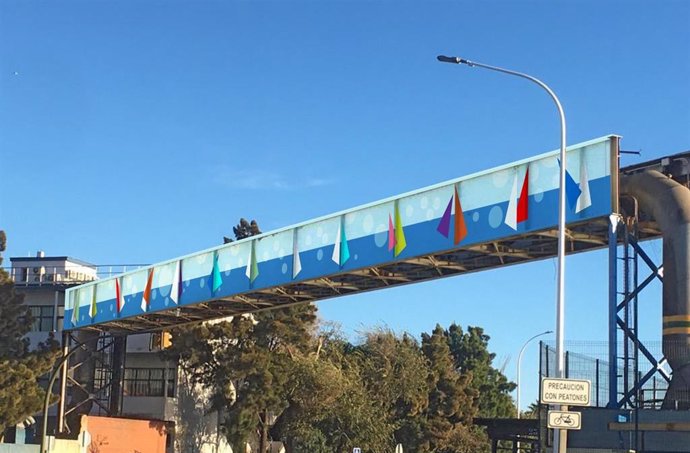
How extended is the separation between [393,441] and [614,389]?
30913 mm

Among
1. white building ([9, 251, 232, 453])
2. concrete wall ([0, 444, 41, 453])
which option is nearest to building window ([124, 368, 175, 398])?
white building ([9, 251, 232, 453])

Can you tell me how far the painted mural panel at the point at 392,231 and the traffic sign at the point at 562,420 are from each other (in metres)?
8.32

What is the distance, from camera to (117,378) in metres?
51.4

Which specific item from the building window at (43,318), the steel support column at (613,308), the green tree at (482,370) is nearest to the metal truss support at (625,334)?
the steel support column at (613,308)

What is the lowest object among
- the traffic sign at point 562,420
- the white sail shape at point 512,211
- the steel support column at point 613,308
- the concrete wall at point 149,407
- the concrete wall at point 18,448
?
the concrete wall at point 18,448

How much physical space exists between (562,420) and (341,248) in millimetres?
15398

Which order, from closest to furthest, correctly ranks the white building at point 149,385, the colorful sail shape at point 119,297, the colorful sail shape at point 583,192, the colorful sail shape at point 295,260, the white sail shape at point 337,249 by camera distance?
the colorful sail shape at point 583,192 < the white sail shape at point 337,249 < the colorful sail shape at point 295,260 < the colorful sail shape at point 119,297 < the white building at point 149,385

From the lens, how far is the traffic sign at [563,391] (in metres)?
17.8

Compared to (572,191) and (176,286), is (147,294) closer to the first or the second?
(176,286)

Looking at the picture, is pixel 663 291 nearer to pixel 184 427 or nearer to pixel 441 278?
pixel 441 278

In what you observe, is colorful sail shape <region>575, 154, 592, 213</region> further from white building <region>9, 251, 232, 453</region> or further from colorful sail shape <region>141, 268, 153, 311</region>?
white building <region>9, 251, 232, 453</region>

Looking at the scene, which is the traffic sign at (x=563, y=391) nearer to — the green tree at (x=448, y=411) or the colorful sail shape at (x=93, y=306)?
the colorful sail shape at (x=93, y=306)

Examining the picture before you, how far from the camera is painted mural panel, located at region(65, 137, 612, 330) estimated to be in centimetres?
2592

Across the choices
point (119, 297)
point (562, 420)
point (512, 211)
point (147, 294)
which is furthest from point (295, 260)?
point (562, 420)
